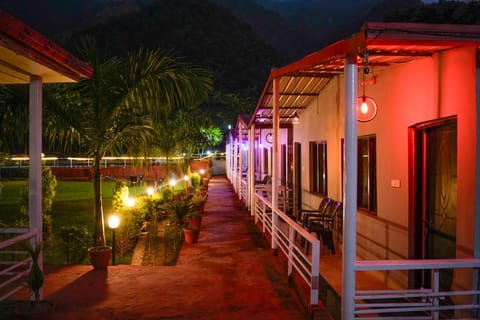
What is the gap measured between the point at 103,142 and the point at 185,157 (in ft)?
46.0

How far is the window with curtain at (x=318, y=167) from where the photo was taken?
1071 cm

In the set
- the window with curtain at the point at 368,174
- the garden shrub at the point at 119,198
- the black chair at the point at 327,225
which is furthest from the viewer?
the garden shrub at the point at 119,198

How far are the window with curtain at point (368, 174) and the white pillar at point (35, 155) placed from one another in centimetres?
507

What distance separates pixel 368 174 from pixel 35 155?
17.2 ft

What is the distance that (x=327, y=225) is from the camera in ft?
30.7

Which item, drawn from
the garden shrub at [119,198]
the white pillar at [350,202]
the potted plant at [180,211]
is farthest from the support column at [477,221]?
the garden shrub at [119,198]

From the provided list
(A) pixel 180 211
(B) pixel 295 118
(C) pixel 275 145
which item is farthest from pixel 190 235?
(B) pixel 295 118

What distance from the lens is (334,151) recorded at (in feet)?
31.4

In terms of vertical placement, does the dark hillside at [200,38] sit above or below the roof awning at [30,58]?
above

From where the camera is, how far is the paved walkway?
5340 mm

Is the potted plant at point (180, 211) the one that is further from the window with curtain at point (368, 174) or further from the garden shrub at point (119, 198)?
the window with curtain at point (368, 174)

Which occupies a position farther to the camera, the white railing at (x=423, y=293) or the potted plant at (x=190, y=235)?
the potted plant at (x=190, y=235)

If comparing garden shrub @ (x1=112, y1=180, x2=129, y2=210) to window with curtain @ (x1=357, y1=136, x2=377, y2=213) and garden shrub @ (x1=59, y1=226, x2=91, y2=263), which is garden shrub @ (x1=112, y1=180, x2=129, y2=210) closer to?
garden shrub @ (x1=59, y1=226, x2=91, y2=263)

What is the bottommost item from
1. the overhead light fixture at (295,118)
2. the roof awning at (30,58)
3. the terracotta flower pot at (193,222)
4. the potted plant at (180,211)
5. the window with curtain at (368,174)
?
the terracotta flower pot at (193,222)
